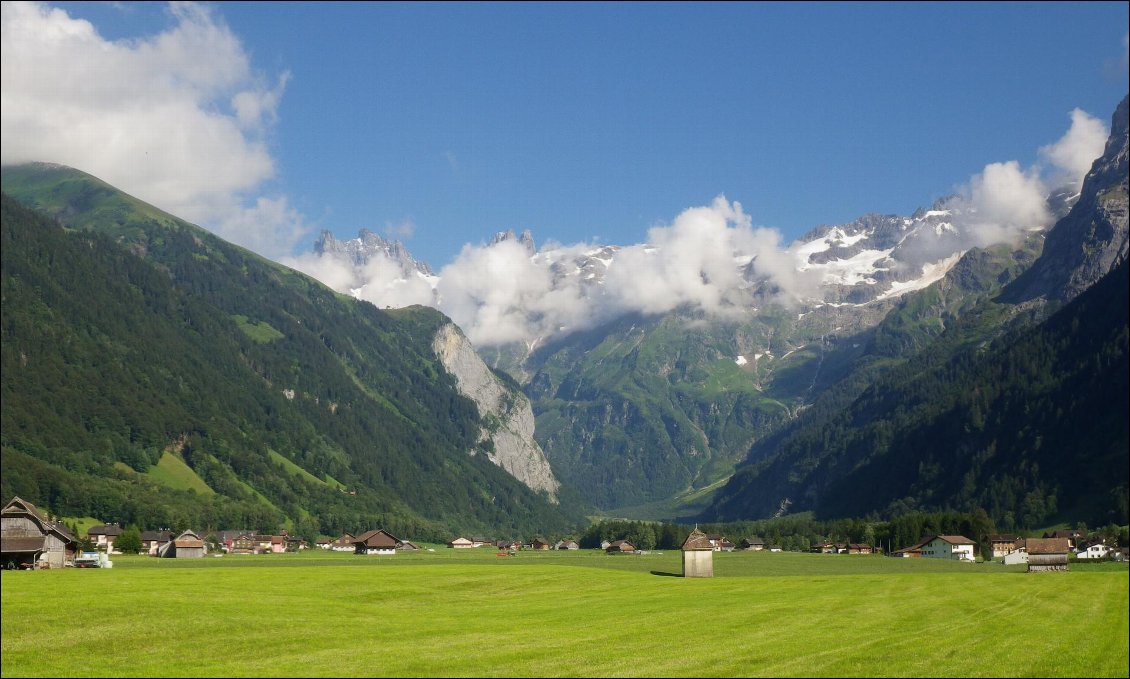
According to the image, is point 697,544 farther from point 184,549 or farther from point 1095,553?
point 1095,553

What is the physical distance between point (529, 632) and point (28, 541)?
7541 cm

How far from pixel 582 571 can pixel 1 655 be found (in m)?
79.2

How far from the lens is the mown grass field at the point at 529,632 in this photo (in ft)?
131

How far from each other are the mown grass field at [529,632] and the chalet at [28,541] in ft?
122

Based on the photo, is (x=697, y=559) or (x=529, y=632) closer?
(x=529, y=632)

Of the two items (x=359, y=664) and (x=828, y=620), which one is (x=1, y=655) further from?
(x=828, y=620)

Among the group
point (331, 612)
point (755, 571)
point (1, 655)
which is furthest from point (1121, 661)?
point (755, 571)

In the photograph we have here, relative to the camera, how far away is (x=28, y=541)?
10688 cm

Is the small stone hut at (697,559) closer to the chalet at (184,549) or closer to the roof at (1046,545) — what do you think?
the roof at (1046,545)

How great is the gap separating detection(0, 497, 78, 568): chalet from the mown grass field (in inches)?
1461

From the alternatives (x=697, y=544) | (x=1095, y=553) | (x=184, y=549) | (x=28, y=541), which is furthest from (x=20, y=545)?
(x=1095, y=553)

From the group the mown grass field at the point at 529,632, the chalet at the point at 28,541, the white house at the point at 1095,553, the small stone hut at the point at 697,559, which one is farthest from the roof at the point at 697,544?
the white house at the point at 1095,553

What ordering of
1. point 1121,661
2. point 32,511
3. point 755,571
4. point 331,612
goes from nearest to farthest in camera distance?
point 1121,661 < point 331,612 < point 32,511 < point 755,571

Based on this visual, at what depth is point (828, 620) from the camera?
191 ft
